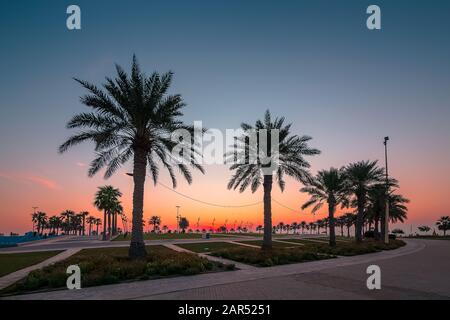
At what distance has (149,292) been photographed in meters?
9.84

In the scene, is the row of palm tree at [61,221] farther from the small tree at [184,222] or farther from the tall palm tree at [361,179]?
the tall palm tree at [361,179]

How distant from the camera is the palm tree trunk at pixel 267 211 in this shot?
21969 mm

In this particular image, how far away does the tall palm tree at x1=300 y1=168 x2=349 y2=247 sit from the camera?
31.1 metres

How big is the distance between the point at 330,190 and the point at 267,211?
12405 mm

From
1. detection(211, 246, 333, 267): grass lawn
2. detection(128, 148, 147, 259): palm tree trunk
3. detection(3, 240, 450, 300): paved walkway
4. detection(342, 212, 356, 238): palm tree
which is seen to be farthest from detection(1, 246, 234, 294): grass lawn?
detection(342, 212, 356, 238): palm tree

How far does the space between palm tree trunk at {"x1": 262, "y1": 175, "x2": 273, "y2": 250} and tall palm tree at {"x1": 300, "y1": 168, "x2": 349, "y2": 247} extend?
1025 cm

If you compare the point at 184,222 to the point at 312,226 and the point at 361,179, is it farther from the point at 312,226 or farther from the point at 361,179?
the point at 361,179

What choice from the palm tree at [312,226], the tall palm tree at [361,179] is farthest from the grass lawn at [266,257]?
the palm tree at [312,226]

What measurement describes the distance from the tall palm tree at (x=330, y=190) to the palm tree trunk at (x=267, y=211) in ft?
33.6

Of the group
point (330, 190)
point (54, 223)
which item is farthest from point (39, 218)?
point (330, 190)

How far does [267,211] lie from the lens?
2238 cm
